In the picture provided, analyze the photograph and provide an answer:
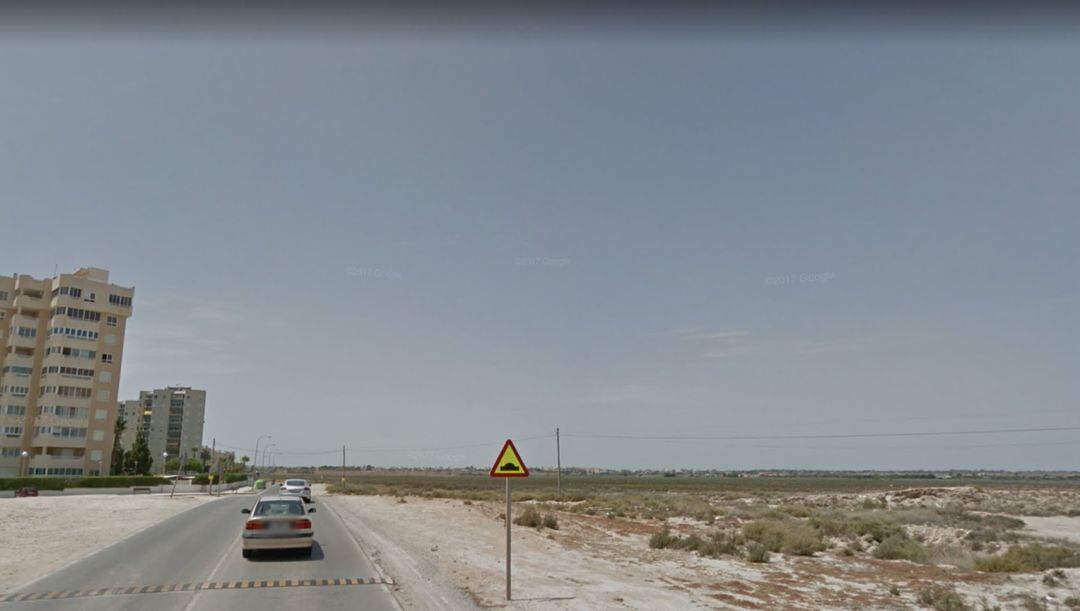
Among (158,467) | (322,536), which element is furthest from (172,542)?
(158,467)

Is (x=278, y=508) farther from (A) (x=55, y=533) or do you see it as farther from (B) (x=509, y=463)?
(A) (x=55, y=533)

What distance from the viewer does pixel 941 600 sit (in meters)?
13.5

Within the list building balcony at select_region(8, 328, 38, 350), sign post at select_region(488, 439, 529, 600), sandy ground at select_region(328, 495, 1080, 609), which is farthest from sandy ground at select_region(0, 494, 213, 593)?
building balcony at select_region(8, 328, 38, 350)

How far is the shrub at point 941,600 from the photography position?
13.1 metres

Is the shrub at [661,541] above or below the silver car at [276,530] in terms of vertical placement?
below

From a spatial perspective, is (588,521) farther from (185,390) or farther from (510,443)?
(185,390)

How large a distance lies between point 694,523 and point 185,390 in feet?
647

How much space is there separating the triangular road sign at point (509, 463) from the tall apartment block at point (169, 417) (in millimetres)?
205333

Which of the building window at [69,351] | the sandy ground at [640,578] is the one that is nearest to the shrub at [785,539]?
the sandy ground at [640,578]

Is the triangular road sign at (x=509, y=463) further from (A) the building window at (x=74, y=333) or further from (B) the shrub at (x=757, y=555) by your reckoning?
(A) the building window at (x=74, y=333)

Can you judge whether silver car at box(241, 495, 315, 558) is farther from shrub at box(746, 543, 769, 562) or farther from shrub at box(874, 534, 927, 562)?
shrub at box(874, 534, 927, 562)

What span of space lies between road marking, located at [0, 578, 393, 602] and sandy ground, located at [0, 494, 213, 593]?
55.8 inches

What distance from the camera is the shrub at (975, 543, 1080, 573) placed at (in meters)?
18.5

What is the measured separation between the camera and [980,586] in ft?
53.3
